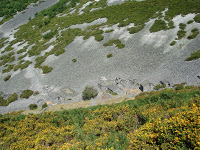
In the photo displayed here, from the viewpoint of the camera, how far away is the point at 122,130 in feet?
39.0

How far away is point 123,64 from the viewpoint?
33.7m

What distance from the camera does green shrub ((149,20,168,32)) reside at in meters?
38.8

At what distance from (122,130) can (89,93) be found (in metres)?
16.4

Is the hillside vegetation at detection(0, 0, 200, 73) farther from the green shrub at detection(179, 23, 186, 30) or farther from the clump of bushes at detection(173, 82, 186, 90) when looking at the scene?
the clump of bushes at detection(173, 82, 186, 90)

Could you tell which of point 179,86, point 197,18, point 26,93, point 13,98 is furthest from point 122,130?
point 197,18

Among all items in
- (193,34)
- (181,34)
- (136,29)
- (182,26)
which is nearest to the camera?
(193,34)

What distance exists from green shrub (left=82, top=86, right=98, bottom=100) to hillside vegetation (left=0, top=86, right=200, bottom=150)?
778 cm

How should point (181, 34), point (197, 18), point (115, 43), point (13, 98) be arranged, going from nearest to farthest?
point (13, 98) < point (181, 34) < point (197, 18) < point (115, 43)

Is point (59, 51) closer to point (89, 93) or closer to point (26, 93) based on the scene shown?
point (26, 93)

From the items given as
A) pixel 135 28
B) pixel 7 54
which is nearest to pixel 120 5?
pixel 135 28

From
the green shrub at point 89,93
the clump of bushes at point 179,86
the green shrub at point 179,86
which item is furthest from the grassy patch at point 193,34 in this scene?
the green shrub at point 89,93

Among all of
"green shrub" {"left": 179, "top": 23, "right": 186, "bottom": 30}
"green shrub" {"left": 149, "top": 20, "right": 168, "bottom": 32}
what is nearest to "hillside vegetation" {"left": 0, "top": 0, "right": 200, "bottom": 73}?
"green shrub" {"left": 149, "top": 20, "right": 168, "bottom": 32}

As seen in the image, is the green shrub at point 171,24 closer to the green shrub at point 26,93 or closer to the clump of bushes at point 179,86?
the clump of bushes at point 179,86

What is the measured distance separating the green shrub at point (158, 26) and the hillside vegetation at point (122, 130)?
21.9 m
